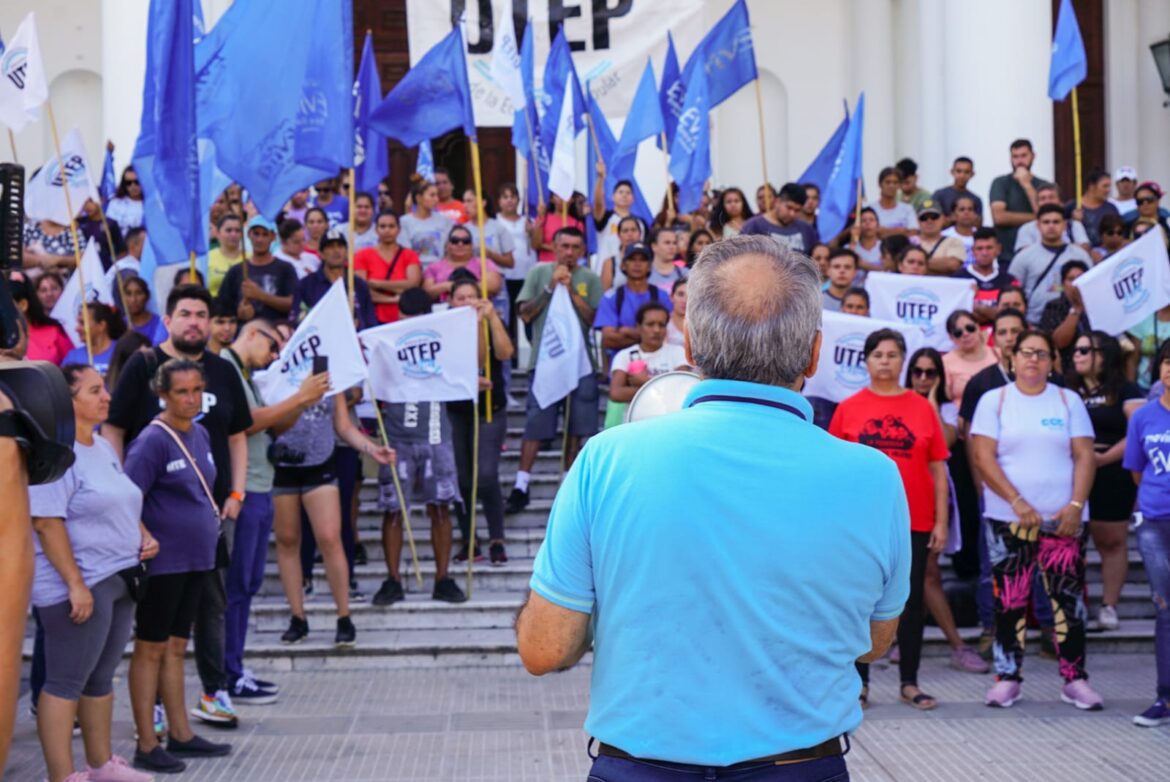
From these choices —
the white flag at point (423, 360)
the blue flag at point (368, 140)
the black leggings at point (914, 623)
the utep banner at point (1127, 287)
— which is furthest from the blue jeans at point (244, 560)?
the utep banner at point (1127, 287)

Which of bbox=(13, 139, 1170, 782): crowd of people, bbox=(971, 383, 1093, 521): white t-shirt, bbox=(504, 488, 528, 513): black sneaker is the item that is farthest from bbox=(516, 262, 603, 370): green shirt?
bbox=(971, 383, 1093, 521): white t-shirt

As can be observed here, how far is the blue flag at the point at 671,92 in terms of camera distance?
1352cm

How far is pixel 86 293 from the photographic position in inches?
449

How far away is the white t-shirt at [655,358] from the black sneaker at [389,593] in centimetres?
207

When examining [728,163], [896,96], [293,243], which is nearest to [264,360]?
[293,243]

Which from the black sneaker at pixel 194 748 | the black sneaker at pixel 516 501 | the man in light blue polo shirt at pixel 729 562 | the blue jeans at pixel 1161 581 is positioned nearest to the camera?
the man in light blue polo shirt at pixel 729 562

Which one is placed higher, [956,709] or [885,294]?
[885,294]

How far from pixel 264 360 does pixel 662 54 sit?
7.17 metres

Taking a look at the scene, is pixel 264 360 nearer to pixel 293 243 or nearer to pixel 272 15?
pixel 272 15

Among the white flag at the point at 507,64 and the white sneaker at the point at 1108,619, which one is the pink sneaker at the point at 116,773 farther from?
the white flag at the point at 507,64

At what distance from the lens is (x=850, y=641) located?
2707 millimetres

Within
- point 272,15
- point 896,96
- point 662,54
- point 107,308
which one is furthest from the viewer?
point 896,96

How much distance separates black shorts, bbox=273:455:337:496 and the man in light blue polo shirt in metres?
6.16

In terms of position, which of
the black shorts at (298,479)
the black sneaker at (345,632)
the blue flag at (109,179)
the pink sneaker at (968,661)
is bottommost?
the pink sneaker at (968,661)
